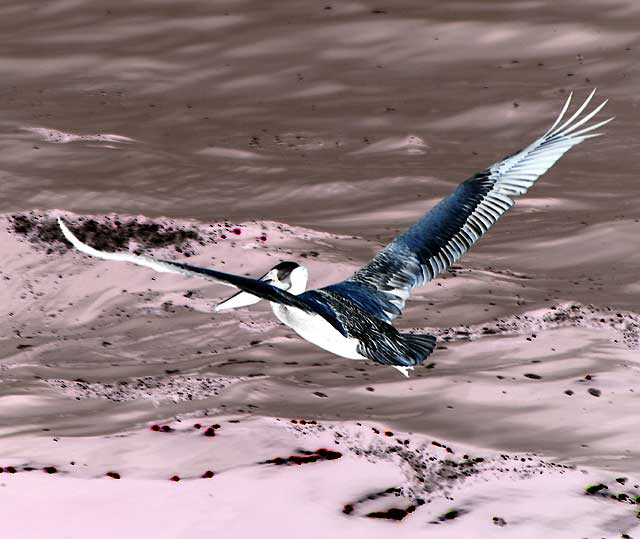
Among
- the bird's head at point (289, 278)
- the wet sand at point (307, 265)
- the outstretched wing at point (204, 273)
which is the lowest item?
the wet sand at point (307, 265)

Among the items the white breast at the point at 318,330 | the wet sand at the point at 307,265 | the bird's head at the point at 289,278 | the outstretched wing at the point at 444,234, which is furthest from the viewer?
the wet sand at the point at 307,265

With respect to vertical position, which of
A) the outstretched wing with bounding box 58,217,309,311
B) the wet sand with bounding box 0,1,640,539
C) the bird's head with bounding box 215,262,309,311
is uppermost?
the outstretched wing with bounding box 58,217,309,311

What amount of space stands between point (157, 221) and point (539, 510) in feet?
14.8

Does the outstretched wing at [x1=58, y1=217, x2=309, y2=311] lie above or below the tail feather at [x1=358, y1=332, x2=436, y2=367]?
above

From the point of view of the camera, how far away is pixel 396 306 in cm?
513

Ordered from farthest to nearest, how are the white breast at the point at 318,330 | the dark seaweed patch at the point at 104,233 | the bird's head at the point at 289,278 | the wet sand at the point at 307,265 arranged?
the dark seaweed patch at the point at 104,233 → the wet sand at the point at 307,265 → the bird's head at the point at 289,278 → the white breast at the point at 318,330

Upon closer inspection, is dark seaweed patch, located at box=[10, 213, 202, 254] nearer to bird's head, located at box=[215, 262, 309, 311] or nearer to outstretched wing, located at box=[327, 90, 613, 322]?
outstretched wing, located at box=[327, 90, 613, 322]

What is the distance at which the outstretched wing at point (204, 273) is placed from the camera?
3.84m

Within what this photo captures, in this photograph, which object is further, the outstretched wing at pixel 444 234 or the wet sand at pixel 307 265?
the wet sand at pixel 307 265

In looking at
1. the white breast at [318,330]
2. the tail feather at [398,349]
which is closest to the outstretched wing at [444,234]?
the tail feather at [398,349]

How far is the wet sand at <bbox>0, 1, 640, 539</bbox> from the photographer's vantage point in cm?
534

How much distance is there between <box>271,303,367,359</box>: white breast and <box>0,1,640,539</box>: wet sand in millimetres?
747

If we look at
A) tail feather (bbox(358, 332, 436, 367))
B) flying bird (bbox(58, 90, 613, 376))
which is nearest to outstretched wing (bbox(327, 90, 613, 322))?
flying bird (bbox(58, 90, 613, 376))

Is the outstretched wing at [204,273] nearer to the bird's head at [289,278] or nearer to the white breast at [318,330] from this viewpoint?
the white breast at [318,330]
